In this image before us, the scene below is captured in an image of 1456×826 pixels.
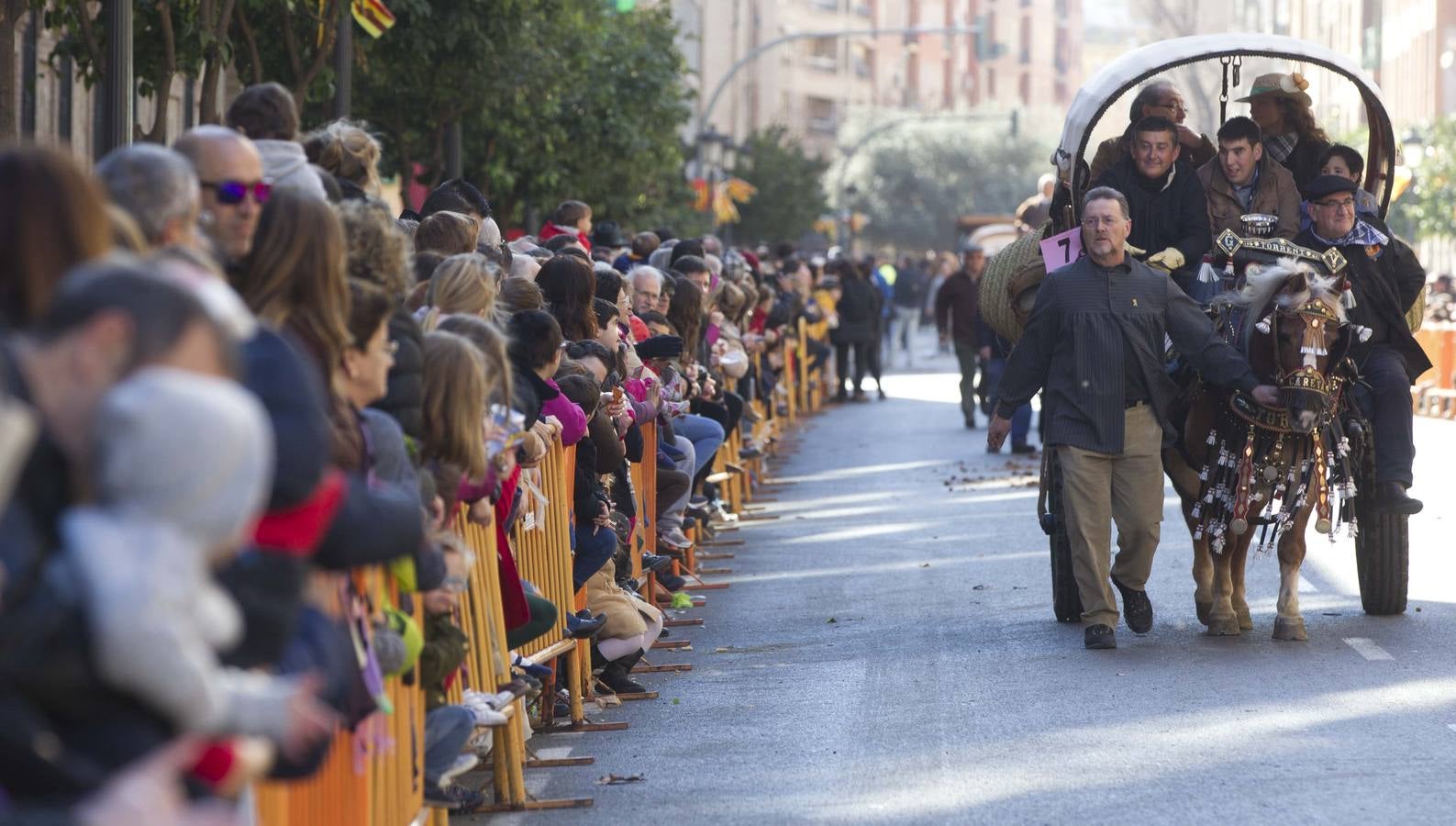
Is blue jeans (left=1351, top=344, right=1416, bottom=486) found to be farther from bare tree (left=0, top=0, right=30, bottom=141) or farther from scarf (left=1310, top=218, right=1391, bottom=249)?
bare tree (left=0, top=0, right=30, bottom=141)

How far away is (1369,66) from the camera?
2857 inches

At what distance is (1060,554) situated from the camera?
1109cm

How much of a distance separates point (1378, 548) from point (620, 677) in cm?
377

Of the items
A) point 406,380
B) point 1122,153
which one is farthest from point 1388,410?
point 406,380

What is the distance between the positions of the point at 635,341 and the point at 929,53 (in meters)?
107

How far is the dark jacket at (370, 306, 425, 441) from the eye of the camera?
19.6ft

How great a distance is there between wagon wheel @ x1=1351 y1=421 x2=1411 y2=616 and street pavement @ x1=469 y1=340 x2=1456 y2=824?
178mm

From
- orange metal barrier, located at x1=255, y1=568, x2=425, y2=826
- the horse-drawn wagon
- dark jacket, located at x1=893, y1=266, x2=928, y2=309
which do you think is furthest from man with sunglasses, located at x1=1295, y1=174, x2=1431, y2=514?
dark jacket, located at x1=893, y1=266, x2=928, y2=309

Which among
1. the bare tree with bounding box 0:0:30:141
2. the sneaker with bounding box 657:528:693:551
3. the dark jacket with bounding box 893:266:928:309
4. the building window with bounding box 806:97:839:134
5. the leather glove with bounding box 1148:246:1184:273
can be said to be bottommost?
the sneaker with bounding box 657:528:693:551

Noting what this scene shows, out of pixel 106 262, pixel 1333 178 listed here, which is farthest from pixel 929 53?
pixel 106 262

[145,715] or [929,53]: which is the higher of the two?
[929,53]

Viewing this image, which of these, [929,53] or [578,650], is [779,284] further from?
[929,53]

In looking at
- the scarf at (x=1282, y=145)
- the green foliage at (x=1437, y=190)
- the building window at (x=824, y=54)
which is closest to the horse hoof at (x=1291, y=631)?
the scarf at (x=1282, y=145)

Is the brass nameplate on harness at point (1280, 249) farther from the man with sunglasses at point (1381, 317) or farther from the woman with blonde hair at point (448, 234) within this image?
the woman with blonde hair at point (448, 234)
